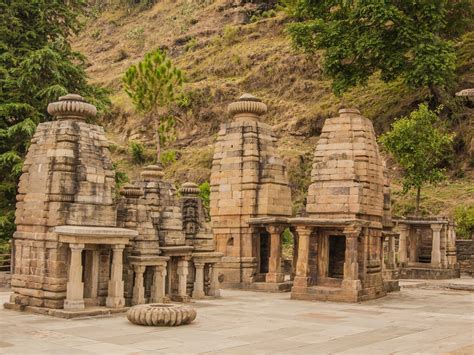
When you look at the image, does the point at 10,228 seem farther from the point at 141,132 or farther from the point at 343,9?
the point at 141,132

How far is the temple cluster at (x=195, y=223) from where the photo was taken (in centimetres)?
1602

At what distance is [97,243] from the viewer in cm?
1575

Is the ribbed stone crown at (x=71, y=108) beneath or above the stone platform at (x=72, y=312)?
above

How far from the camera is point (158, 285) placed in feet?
57.8

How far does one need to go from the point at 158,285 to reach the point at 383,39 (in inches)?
1020

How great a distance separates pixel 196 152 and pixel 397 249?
2134 cm

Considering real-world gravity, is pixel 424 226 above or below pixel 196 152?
below

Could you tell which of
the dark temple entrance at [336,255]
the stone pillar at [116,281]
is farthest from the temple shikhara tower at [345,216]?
the stone pillar at [116,281]

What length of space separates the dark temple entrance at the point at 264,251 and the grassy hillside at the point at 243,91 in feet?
43.7

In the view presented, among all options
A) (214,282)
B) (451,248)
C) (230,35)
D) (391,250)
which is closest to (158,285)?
(214,282)

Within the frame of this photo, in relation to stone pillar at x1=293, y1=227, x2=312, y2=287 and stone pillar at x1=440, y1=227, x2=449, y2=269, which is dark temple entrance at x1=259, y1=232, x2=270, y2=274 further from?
stone pillar at x1=440, y1=227, x2=449, y2=269

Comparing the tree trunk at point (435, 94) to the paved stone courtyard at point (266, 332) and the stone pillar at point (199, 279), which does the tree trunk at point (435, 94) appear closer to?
the paved stone courtyard at point (266, 332)

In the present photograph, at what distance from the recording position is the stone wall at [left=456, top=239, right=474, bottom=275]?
33312mm

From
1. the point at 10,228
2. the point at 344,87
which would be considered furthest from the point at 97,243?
the point at 344,87
